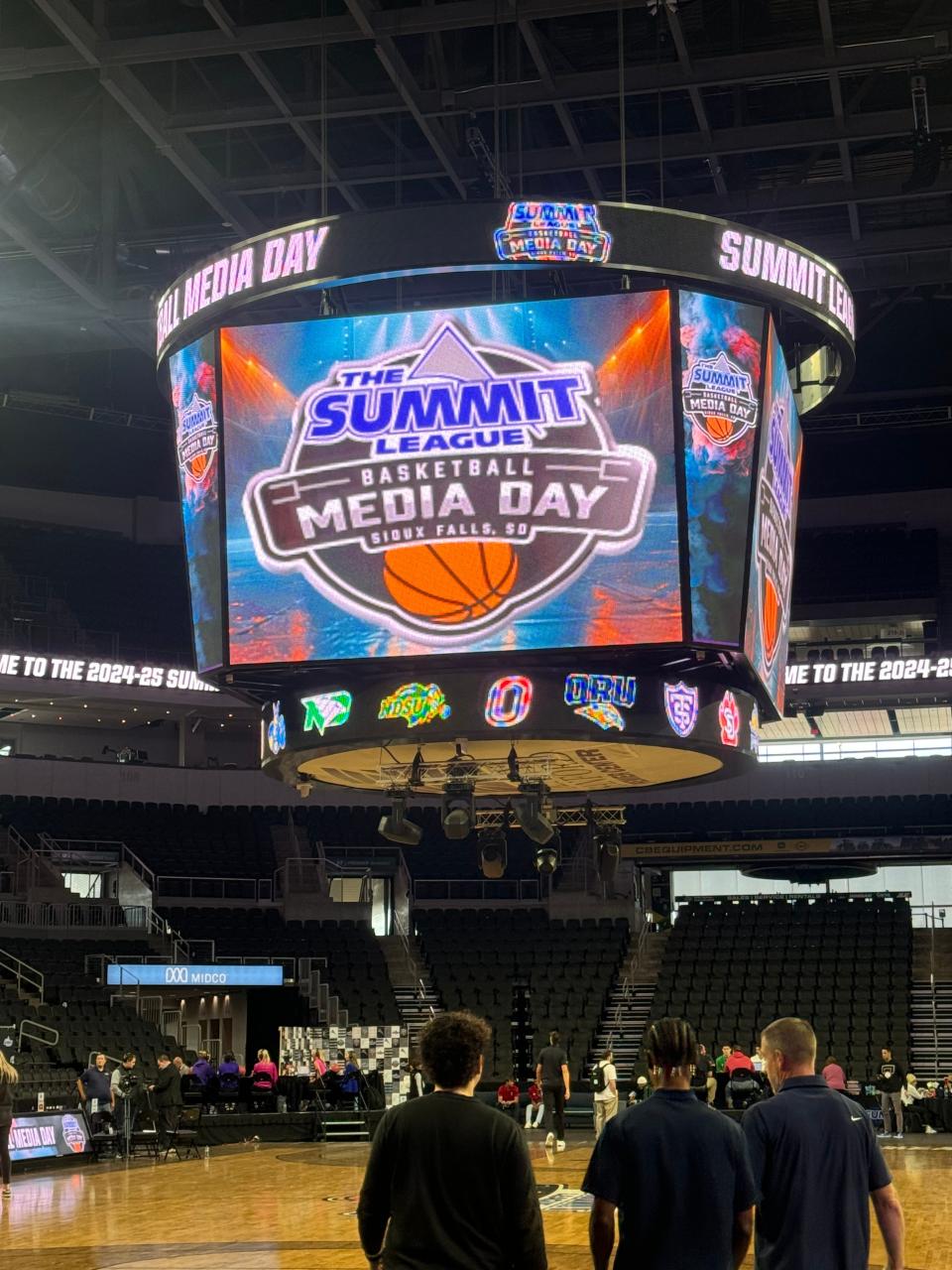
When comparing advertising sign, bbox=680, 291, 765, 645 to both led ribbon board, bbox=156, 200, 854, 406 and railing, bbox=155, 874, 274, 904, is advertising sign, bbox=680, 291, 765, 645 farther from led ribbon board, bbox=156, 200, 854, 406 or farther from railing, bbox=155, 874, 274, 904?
railing, bbox=155, 874, 274, 904

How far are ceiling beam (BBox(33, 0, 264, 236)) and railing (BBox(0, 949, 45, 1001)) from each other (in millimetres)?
13980

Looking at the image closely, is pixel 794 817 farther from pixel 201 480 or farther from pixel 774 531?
pixel 201 480

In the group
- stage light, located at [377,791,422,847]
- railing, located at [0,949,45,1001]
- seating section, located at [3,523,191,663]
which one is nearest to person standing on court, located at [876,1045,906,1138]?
stage light, located at [377,791,422,847]

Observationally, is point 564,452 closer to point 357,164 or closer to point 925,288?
point 357,164

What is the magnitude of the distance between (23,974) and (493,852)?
1515cm

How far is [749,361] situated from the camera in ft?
51.9

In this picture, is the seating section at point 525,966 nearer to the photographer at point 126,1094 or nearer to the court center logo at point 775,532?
the photographer at point 126,1094

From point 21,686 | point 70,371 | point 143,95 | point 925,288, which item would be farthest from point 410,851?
point 143,95

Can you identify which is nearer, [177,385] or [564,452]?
[564,452]

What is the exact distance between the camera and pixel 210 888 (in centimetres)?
3681

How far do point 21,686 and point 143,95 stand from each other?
18222 mm

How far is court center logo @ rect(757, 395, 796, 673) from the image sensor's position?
16188 mm

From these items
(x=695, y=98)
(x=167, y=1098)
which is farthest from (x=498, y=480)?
(x=167, y=1098)

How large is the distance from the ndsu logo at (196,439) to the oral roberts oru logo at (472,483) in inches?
61.7
